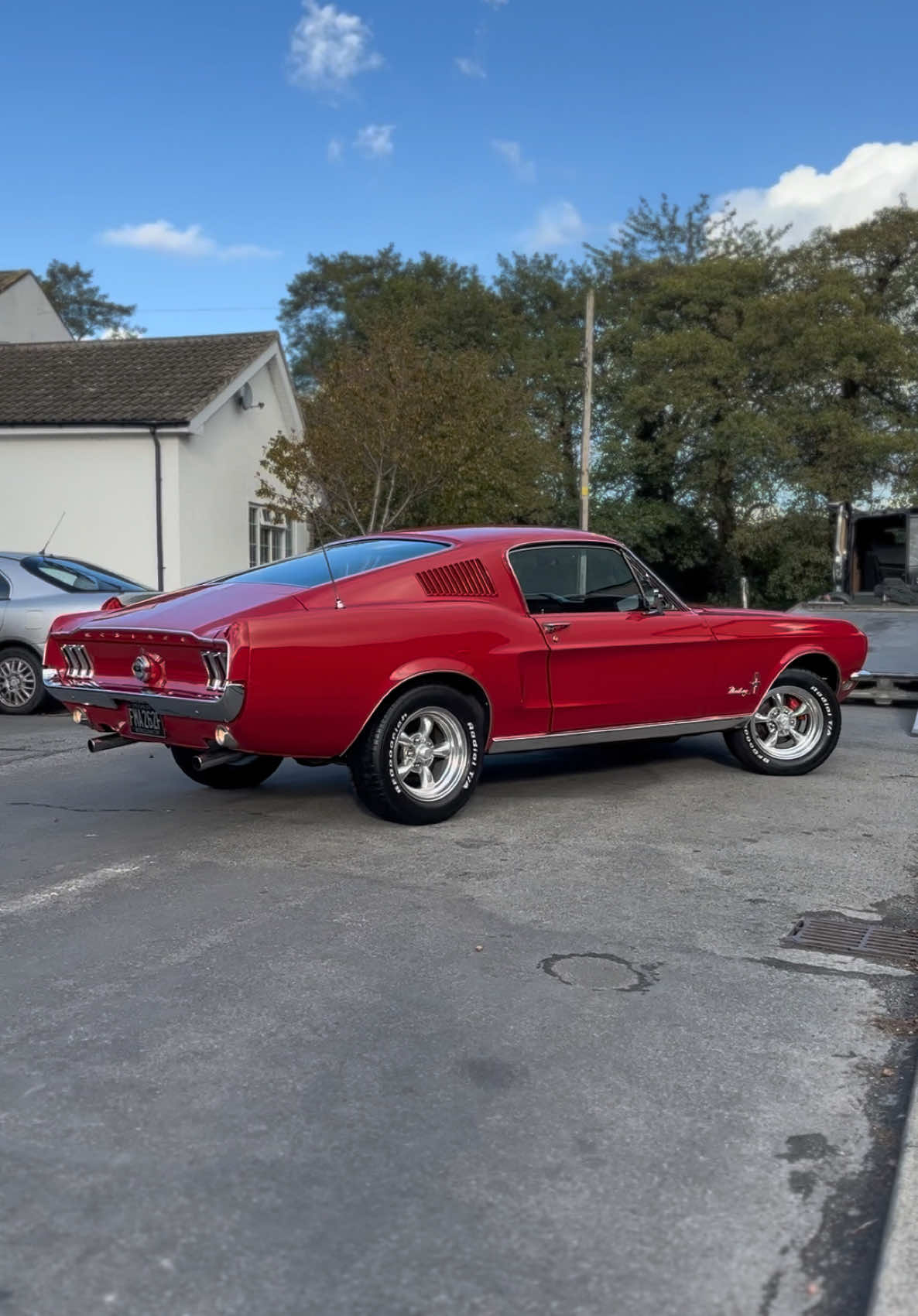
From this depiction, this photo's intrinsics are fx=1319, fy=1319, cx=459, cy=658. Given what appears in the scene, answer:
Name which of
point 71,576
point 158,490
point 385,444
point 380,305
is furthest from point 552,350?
point 71,576

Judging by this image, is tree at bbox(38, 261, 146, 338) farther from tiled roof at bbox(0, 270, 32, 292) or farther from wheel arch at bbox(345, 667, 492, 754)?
wheel arch at bbox(345, 667, 492, 754)

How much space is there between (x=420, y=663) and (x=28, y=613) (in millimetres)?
6558

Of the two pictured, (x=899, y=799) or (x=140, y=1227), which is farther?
(x=899, y=799)

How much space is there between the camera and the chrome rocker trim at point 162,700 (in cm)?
594

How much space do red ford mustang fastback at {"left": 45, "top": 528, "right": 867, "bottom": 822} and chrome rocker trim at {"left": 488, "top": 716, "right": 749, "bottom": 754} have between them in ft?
0.04

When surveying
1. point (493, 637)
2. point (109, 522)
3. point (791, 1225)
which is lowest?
point (791, 1225)

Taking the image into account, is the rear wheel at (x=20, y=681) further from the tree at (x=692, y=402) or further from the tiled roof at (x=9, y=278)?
the tree at (x=692, y=402)

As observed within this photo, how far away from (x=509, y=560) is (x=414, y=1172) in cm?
456

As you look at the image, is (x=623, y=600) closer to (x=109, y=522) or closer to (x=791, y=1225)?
(x=791, y=1225)

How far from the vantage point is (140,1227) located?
279 centimetres

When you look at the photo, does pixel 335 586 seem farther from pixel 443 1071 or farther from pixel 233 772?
pixel 443 1071

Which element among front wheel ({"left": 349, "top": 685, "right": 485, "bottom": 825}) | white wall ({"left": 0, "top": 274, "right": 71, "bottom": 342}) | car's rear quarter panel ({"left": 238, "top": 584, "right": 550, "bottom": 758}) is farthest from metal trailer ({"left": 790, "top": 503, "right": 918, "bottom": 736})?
white wall ({"left": 0, "top": 274, "right": 71, "bottom": 342})

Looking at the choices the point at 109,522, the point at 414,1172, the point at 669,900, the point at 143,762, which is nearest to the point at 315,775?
the point at 143,762

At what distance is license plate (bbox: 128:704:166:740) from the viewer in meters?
6.37
